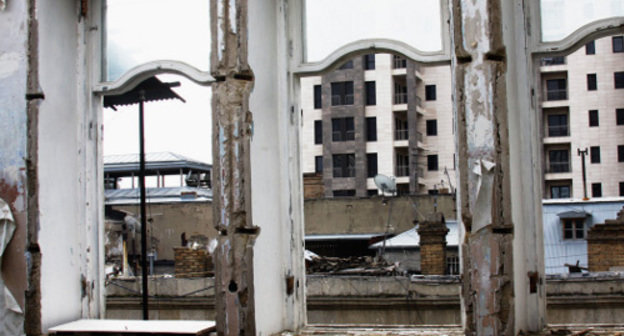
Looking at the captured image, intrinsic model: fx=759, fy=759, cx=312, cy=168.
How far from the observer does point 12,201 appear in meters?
4.91

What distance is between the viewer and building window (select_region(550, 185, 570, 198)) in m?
38.4

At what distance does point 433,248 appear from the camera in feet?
58.3

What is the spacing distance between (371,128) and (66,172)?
33.5 meters

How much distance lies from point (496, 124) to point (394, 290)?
10.7 meters

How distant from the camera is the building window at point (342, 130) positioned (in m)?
38.0

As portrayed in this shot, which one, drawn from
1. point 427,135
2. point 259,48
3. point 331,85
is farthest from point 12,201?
point 427,135

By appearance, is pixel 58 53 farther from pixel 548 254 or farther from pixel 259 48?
pixel 548 254

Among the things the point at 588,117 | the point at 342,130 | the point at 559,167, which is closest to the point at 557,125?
the point at 588,117

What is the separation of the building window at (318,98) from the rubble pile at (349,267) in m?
19.0

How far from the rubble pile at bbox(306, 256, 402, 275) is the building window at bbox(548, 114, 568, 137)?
22118 mm

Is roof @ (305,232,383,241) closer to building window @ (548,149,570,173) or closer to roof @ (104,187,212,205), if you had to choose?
roof @ (104,187,212,205)

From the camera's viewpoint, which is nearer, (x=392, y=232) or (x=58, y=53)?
(x=58, y=53)

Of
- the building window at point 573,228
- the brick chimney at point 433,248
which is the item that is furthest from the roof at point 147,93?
the building window at point 573,228

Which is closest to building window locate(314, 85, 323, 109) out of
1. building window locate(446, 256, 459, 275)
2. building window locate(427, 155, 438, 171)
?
building window locate(427, 155, 438, 171)
